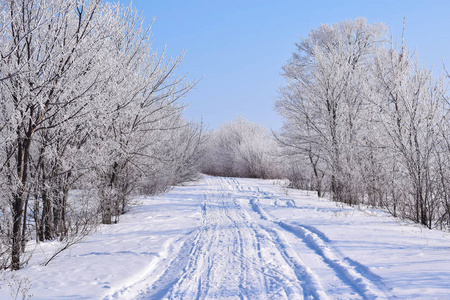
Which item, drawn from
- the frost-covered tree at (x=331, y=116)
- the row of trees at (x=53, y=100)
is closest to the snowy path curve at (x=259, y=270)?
the row of trees at (x=53, y=100)

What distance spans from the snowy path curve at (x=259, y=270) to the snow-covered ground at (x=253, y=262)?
13mm

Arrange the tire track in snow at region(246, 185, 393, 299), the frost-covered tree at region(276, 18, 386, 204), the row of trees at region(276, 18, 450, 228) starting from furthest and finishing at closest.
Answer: the frost-covered tree at region(276, 18, 386, 204), the row of trees at region(276, 18, 450, 228), the tire track in snow at region(246, 185, 393, 299)

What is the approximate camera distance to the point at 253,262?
17.4 feet

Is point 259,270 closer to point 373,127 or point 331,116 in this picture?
point 373,127

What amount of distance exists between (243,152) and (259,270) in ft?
104

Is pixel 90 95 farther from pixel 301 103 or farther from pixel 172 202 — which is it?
pixel 301 103

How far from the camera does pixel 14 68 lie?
508cm

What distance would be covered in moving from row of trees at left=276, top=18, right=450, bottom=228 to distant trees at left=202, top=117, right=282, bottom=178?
11482 mm

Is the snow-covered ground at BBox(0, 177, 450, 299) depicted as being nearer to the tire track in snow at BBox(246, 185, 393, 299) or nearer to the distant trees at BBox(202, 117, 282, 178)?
the tire track in snow at BBox(246, 185, 393, 299)

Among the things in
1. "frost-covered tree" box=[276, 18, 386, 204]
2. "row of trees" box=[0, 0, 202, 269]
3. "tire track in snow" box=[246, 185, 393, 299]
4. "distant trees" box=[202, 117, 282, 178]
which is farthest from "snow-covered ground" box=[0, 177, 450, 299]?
"distant trees" box=[202, 117, 282, 178]

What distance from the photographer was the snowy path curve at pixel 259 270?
4055mm

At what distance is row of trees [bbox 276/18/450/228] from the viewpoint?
8562 mm

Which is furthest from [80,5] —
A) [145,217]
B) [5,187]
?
[145,217]

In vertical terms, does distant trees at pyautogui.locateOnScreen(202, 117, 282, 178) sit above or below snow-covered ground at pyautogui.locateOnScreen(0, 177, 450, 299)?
above
